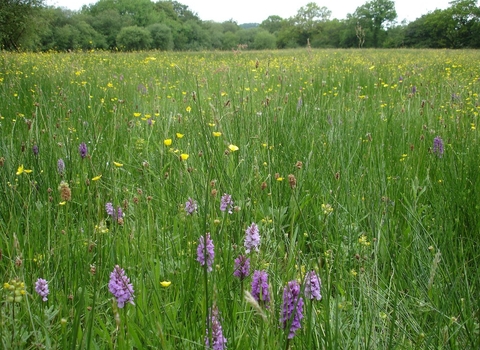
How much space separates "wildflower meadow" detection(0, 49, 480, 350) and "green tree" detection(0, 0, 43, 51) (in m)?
16.9

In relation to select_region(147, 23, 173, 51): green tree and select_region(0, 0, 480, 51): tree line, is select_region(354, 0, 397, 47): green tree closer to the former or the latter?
select_region(0, 0, 480, 51): tree line

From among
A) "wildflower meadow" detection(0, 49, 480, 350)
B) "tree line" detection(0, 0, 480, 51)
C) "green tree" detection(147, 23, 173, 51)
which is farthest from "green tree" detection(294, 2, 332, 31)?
"wildflower meadow" detection(0, 49, 480, 350)

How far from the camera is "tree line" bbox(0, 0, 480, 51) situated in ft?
61.2

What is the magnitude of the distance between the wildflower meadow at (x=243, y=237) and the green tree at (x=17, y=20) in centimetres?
1688

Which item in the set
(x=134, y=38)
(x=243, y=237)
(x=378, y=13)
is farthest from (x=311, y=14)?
(x=243, y=237)

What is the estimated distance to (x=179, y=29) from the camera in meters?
51.0

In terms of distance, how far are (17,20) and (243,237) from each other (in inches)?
818

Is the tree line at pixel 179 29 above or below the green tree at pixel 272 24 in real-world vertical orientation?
below

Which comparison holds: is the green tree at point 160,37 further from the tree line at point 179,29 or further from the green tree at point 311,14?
the green tree at point 311,14

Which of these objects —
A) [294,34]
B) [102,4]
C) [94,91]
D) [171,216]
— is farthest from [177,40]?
[171,216]

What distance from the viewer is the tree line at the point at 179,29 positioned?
18.6 metres

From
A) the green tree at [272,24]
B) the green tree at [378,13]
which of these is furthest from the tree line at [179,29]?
the green tree at [272,24]

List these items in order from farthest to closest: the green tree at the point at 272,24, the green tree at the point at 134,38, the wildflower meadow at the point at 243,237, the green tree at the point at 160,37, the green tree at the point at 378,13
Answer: the green tree at the point at 272,24 < the green tree at the point at 378,13 < the green tree at the point at 160,37 < the green tree at the point at 134,38 < the wildflower meadow at the point at 243,237

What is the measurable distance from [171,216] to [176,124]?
4.42ft
